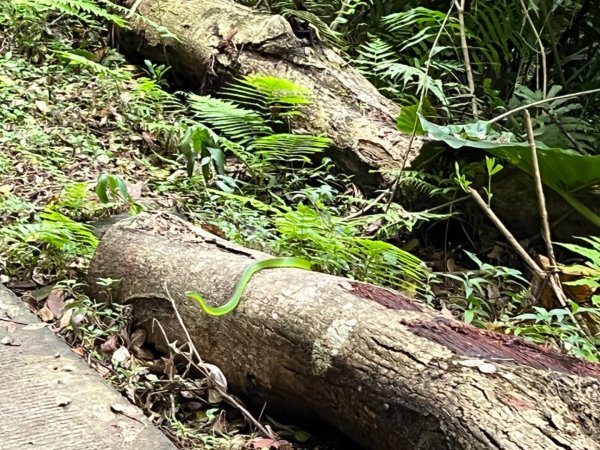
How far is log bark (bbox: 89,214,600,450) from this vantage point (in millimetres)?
1827

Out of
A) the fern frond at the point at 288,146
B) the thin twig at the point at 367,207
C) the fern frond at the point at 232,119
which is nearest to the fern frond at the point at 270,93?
the fern frond at the point at 232,119

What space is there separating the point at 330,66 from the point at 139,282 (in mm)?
2624

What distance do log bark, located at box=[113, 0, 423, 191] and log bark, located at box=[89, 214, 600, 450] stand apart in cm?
169

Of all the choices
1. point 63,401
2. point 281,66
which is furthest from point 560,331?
point 281,66

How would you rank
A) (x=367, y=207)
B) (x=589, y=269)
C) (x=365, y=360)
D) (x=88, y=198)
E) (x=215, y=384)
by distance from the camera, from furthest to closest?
(x=367, y=207) < (x=88, y=198) < (x=589, y=269) < (x=215, y=384) < (x=365, y=360)

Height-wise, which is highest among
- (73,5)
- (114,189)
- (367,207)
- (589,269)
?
(73,5)

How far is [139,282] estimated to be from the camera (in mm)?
2691

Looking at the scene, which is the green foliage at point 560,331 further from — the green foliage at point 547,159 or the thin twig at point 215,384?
the thin twig at point 215,384

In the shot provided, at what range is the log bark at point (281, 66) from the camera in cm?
429

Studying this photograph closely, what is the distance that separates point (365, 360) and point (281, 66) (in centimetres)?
308

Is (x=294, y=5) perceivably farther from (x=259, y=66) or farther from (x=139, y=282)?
(x=139, y=282)

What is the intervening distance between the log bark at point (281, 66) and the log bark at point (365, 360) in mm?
1691

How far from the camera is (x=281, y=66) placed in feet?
15.7

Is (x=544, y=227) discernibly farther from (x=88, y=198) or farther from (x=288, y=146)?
(x=88, y=198)
